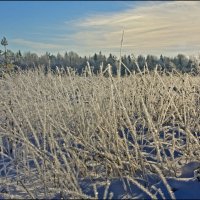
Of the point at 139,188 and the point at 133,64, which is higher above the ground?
the point at 133,64

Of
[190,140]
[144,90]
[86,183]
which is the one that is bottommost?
[86,183]

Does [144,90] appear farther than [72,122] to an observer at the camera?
Yes

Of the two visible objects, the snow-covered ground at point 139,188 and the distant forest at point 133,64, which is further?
the distant forest at point 133,64

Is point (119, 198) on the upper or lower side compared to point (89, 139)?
lower

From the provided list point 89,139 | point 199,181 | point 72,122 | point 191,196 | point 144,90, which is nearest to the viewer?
point 191,196

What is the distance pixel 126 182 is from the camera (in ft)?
8.01

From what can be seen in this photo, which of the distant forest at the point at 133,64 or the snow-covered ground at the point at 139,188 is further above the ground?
the distant forest at the point at 133,64

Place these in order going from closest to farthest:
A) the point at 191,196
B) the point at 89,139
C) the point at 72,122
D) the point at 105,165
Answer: the point at 191,196
the point at 105,165
the point at 89,139
the point at 72,122

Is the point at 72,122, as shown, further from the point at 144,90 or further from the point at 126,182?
the point at 144,90

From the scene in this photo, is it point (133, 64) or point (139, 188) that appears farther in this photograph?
point (133, 64)

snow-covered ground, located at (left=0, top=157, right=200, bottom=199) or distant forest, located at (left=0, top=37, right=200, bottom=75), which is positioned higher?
distant forest, located at (left=0, top=37, right=200, bottom=75)

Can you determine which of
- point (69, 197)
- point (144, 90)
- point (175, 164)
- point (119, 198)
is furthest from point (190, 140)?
point (144, 90)

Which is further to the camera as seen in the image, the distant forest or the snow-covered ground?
the distant forest

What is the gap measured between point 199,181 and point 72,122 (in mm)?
1346
